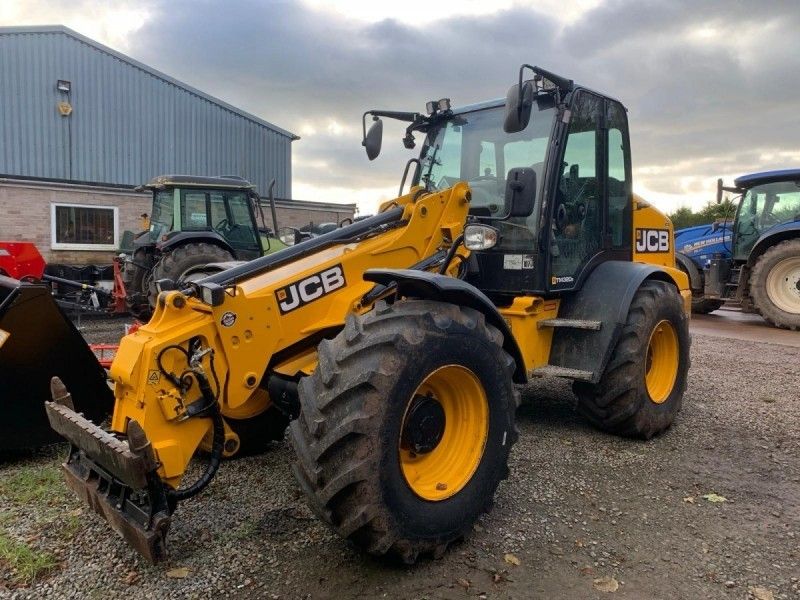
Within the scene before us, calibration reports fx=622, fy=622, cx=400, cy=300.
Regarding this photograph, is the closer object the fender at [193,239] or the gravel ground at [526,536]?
the gravel ground at [526,536]

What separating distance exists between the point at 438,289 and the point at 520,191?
1.15 metres

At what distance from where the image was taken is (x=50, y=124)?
1830cm

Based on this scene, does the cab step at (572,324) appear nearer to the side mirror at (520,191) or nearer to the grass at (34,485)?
the side mirror at (520,191)

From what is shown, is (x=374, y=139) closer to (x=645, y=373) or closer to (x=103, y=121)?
(x=645, y=373)

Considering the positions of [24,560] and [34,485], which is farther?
[34,485]

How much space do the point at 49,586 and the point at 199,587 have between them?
0.67 meters

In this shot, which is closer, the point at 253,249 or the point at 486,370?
the point at 486,370

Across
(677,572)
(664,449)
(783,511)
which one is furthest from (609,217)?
(677,572)

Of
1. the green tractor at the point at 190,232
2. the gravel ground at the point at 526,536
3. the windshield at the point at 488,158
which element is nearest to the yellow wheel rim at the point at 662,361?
the gravel ground at the point at 526,536

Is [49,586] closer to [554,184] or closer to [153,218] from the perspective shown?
[554,184]

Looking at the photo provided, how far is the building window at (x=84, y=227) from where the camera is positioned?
15312mm

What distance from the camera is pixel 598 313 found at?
15.2ft

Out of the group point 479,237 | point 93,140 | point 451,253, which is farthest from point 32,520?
point 93,140

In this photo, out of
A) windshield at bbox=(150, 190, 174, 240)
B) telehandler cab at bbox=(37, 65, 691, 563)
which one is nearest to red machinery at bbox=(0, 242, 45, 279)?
windshield at bbox=(150, 190, 174, 240)
